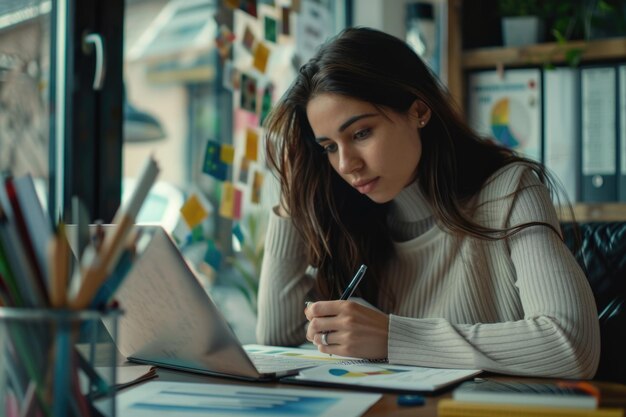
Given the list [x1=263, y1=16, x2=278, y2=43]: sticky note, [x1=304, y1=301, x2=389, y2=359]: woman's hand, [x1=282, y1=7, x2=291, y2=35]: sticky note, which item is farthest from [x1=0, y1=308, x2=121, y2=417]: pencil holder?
[x1=282, y1=7, x2=291, y2=35]: sticky note

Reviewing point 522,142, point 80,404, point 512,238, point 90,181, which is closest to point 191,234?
point 90,181

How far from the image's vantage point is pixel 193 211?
198cm

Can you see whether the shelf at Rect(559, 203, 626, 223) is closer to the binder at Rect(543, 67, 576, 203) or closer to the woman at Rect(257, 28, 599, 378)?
the binder at Rect(543, 67, 576, 203)

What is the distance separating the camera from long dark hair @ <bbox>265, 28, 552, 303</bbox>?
1.41m

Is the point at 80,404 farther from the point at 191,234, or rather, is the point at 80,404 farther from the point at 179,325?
the point at 191,234

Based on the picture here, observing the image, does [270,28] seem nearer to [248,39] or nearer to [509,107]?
[248,39]

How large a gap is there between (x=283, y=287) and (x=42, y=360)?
38.4 inches

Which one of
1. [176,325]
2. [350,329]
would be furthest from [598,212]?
[176,325]

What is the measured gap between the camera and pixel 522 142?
2.43m

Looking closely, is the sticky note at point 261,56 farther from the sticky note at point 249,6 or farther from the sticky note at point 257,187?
the sticky note at point 257,187

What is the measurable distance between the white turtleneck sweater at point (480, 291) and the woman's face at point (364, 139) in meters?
0.11

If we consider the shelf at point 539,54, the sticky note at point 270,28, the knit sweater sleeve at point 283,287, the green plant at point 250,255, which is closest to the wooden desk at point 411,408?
the knit sweater sleeve at point 283,287

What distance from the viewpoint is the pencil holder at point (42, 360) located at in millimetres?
578

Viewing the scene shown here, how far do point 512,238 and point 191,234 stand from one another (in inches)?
35.3
